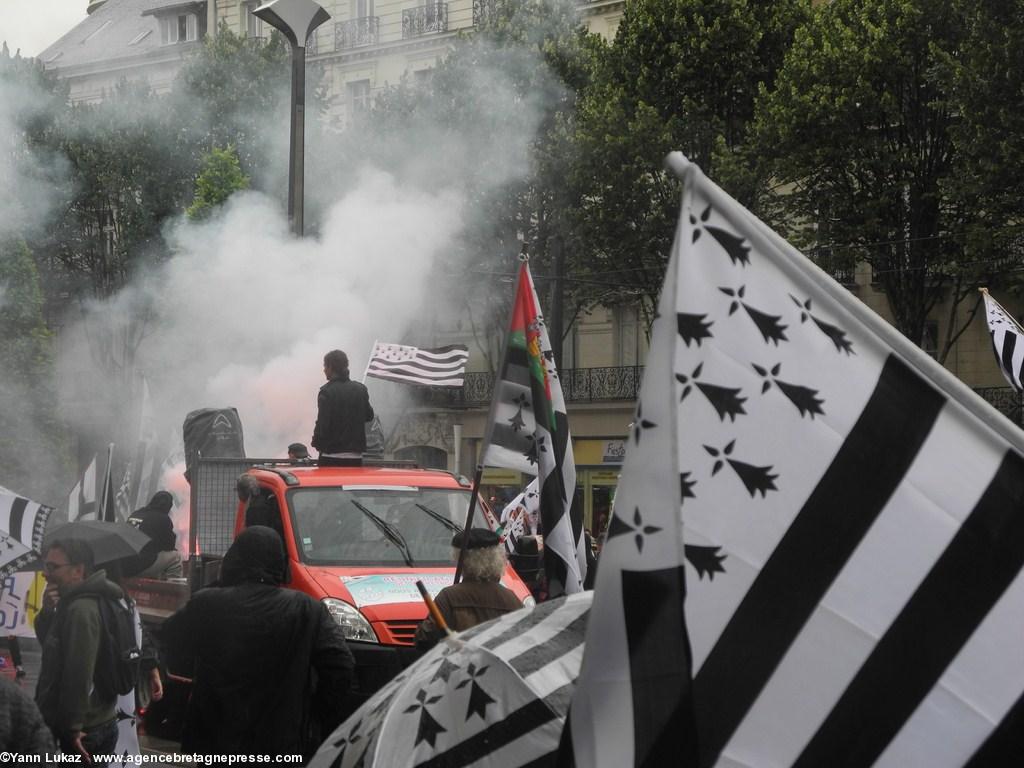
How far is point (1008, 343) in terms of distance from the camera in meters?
13.5

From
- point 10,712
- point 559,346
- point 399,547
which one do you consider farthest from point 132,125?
point 10,712

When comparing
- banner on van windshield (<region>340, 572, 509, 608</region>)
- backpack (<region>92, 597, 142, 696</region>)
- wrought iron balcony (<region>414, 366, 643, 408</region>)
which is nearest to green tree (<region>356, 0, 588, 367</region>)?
wrought iron balcony (<region>414, 366, 643, 408</region>)

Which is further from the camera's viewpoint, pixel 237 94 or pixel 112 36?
pixel 112 36

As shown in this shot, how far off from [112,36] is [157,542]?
143 ft

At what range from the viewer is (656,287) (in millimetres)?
29312

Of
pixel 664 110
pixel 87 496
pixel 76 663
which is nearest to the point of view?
pixel 76 663

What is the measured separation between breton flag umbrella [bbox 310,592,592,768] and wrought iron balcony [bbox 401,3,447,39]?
40135 mm

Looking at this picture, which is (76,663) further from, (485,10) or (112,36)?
(112,36)

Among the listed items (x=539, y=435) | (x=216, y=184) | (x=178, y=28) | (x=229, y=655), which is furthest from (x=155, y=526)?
(x=178, y=28)

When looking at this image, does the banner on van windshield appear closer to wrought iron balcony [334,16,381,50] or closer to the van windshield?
the van windshield

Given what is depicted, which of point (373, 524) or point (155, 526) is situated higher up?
point (373, 524)

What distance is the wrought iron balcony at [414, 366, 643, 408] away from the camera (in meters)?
38.8

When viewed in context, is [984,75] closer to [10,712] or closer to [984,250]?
[984,250]

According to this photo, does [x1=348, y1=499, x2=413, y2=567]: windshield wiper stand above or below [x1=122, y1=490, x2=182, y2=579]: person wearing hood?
above
